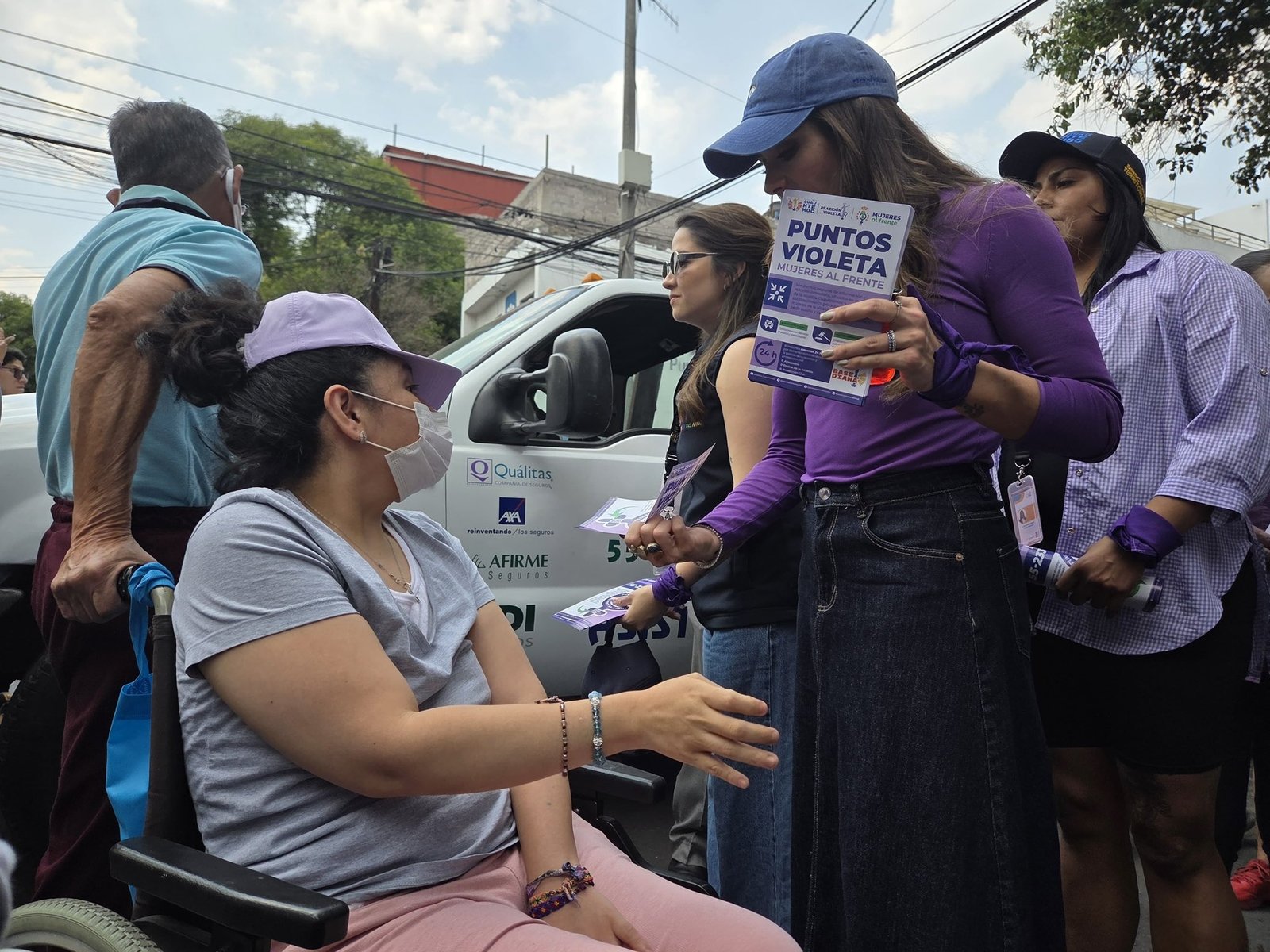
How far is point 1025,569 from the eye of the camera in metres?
2.00

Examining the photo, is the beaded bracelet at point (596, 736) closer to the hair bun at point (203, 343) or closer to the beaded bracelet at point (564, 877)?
the beaded bracelet at point (564, 877)

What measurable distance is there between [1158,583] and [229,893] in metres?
1.77

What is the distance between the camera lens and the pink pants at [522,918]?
1.35 m

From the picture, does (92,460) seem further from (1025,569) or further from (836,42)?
(1025,569)

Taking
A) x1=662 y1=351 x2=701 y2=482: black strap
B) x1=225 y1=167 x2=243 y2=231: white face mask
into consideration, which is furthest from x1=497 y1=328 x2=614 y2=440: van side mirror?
x1=225 y1=167 x2=243 y2=231: white face mask

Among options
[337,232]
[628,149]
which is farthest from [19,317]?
[628,149]

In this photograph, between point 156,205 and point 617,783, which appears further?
point 156,205

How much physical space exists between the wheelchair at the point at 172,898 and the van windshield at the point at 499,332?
2304 millimetres

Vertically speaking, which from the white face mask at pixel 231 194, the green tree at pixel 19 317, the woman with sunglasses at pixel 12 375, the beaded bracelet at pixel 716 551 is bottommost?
the beaded bracelet at pixel 716 551

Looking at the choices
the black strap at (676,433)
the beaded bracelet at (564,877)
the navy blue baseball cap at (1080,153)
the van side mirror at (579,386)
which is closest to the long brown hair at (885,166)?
the navy blue baseball cap at (1080,153)

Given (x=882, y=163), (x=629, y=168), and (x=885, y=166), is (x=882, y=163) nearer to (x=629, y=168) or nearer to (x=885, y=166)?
(x=885, y=166)

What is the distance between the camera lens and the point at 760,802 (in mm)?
2209

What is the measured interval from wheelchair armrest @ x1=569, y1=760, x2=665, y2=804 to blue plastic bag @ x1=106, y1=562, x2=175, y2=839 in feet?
2.40

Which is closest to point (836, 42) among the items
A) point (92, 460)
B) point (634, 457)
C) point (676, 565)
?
point (676, 565)
